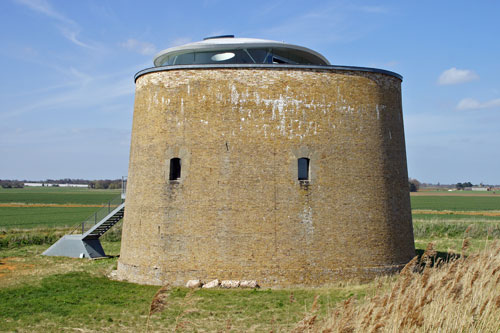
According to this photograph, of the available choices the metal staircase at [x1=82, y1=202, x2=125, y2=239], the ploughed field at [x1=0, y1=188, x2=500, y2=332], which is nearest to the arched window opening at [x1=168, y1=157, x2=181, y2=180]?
the ploughed field at [x1=0, y1=188, x2=500, y2=332]

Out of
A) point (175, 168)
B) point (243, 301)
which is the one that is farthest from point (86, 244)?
point (243, 301)

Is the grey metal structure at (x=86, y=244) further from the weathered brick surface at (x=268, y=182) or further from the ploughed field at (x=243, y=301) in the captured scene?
the weathered brick surface at (x=268, y=182)

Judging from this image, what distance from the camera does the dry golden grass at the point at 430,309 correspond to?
5.41 m

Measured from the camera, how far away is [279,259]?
16.0m

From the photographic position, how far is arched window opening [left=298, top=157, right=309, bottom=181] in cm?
1666

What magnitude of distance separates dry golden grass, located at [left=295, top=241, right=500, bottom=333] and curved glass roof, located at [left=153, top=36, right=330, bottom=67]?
13.3m

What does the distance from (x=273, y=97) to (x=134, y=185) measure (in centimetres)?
627

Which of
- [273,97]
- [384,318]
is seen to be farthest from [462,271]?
[273,97]

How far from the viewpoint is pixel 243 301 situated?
14180 millimetres

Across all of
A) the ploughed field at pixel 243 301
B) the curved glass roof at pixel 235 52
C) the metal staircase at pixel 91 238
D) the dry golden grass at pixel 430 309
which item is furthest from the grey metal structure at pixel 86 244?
the dry golden grass at pixel 430 309

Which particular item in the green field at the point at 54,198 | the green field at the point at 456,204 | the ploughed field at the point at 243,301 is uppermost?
the green field at the point at 54,198

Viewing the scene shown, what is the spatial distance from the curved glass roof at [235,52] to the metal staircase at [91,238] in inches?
318

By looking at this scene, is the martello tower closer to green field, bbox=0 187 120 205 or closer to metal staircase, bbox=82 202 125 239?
metal staircase, bbox=82 202 125 239

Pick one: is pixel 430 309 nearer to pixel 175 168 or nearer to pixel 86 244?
pixel 175 168
